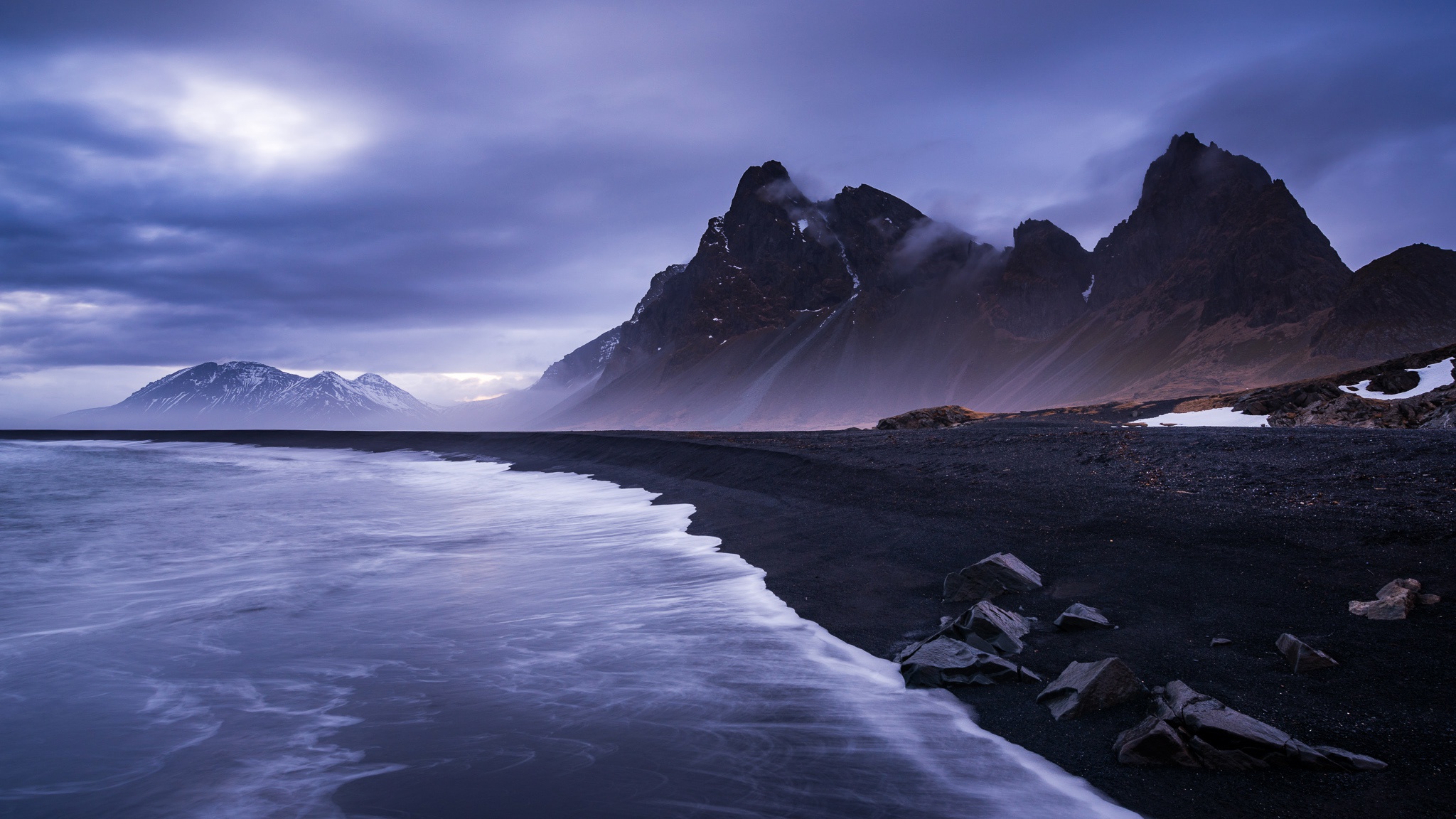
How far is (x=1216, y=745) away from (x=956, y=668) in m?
1.79

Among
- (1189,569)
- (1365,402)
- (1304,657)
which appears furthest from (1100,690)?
(1365,402)

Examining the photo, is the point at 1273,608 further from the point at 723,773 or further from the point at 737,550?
the point at 737,550

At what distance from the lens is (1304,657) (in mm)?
4609

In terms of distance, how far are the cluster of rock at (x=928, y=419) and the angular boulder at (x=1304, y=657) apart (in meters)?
29.4

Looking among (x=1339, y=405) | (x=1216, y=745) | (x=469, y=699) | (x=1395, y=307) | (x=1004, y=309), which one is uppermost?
(x=1004, y=309)

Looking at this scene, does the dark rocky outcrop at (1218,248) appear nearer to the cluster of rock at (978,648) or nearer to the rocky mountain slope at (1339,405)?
the rocky mountain slope at (1339,405)

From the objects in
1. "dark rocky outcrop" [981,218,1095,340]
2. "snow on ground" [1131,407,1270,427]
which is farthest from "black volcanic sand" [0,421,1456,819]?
"dark rocky outcrop" [981,218,1095,340]

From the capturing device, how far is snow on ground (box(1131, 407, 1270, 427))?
25.8 m

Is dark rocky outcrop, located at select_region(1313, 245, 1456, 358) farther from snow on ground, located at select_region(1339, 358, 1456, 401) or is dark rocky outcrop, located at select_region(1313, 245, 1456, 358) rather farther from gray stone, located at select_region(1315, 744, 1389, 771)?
gray stone, located at select_region(1315, 744, 1389, 771)

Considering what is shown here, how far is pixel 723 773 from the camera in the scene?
449cm

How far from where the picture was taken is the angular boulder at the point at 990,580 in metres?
6.89

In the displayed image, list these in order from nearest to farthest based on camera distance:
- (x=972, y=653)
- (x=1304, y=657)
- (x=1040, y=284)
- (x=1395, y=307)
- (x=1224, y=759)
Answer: (x=1224, y=759) < (x=1304, y=657) < (x=972, y=653) < (x=1395, y=307) < (x=1040, y=284)

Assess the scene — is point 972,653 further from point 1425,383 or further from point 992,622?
point 1425,383

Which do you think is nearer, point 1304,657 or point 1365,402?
point 1304,657
